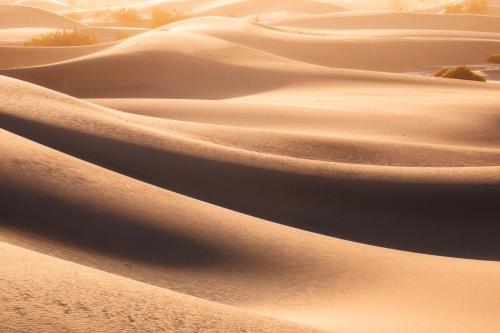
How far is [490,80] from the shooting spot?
26469 millimetres

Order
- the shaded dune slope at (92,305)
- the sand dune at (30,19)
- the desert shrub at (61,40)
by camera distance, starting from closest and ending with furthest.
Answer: the shaded dune slope at (92,305) < the desert shrub at (61,40) < the sand dune at (30,19)

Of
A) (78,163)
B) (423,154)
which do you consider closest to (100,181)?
(78,163)

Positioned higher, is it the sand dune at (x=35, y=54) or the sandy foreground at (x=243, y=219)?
the sandy foreground at (x=243, y=219)

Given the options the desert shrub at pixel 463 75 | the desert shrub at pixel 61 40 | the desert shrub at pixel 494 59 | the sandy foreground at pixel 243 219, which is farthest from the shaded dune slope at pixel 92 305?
the desert shrub at pixel 61 40

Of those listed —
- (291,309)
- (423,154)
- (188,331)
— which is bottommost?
(423,154)

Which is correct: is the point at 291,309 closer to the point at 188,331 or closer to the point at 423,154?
the point at 188,331

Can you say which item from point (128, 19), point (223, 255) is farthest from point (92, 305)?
point (128, 19)

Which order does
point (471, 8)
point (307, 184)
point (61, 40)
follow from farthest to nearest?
point (471, 8)
point (61, 40)
point (307, 184)

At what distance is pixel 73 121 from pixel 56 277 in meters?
5.90

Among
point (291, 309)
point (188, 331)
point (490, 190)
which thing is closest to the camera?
point (188, 331)

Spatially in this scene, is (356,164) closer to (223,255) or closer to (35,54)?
(223,255)

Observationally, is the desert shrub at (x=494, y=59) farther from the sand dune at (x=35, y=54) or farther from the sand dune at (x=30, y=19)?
the sand dune at (x=30, y=19)

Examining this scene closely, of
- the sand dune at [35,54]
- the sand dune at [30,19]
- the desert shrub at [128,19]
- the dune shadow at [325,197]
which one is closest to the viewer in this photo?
the dune shadow at [325,197]

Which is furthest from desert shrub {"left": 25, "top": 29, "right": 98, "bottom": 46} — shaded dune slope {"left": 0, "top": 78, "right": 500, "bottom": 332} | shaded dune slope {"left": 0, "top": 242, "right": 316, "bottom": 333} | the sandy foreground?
shaded dune slope {"left": 0, "top": 242, "right": 316, "bottom": 333}
